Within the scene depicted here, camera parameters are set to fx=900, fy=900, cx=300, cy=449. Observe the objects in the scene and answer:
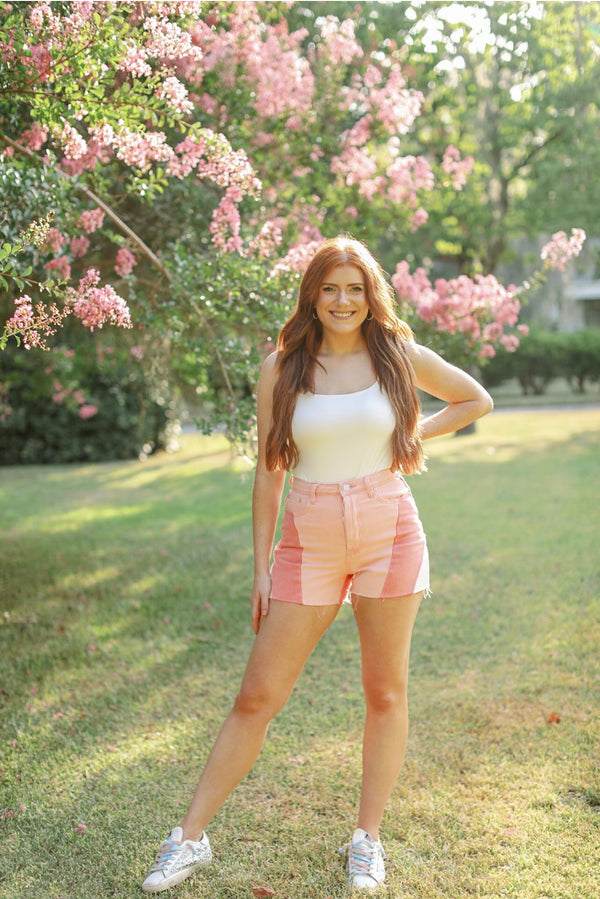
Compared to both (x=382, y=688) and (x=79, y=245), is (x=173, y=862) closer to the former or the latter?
(x=382, y=688)

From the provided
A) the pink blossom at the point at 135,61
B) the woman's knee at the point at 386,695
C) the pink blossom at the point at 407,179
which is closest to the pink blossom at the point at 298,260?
the pink blossom at the point at 135,61

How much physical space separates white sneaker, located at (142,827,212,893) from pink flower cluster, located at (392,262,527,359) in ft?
11.7

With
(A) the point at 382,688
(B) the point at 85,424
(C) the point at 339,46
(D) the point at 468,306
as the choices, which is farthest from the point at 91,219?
(B) the point at 85,424

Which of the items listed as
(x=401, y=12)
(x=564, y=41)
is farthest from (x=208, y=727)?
(x=564, y=41)

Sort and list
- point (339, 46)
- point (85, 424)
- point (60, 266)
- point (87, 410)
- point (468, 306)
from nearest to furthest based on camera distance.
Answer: point (60, 266) → point (468, 306) → point (339, 46) → point (87, 410) → point (85, 424)

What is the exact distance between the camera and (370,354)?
2824 mm

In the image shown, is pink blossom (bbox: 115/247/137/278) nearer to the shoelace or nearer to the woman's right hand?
the woman's right hand

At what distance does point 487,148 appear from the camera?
51.4 ft

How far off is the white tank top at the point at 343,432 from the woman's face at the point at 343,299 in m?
0.23

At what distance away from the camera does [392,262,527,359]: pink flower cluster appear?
17.7 feet

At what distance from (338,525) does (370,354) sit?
56 cm

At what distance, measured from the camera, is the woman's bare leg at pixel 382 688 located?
106 inches

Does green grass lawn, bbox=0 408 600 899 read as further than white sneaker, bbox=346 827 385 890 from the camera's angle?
Yes

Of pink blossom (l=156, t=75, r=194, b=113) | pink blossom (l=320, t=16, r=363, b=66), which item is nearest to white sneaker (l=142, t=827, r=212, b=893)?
pink blossom (l=156, t=75, r=194, b=113)
